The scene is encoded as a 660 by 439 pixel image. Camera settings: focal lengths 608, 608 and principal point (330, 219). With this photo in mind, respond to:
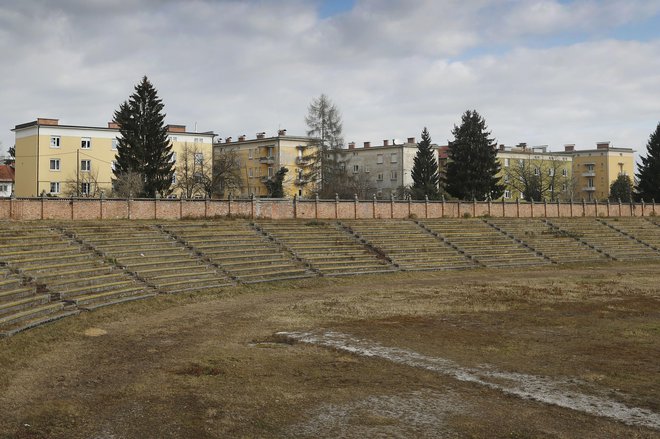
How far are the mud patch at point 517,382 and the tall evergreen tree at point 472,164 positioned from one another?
55579mm

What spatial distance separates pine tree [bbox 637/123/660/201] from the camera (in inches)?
3242

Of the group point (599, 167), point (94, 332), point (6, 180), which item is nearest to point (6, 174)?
point (6, 180)

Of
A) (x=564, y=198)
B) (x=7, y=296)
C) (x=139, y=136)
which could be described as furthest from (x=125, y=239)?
(x=564, y=198)

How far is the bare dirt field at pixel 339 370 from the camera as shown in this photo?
1069 centimetres

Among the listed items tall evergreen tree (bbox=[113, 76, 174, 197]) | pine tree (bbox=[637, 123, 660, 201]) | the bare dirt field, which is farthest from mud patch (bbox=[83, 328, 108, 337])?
pine tree (bbox=[637, 123, 660, 201])

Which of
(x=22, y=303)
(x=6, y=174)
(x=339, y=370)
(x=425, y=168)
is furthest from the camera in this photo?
(x=6, y=174)

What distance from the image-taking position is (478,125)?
72.2m

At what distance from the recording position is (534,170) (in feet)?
324

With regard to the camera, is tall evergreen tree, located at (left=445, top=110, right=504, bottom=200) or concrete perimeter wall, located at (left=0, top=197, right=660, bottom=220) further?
tall evergreen tree, located at (left=445, top=110, right=504, bottom=200)

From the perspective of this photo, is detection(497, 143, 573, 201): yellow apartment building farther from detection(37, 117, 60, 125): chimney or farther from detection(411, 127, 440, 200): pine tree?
detection(37, 117, 60, 125): chimney

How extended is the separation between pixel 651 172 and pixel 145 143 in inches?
2609

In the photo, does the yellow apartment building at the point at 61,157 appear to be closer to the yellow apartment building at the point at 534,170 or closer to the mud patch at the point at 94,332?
the mud patch at the point at 94,332

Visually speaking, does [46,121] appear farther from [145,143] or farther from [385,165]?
[385,165]

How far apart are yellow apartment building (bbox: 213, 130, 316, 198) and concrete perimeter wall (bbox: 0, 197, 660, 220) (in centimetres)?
3283
